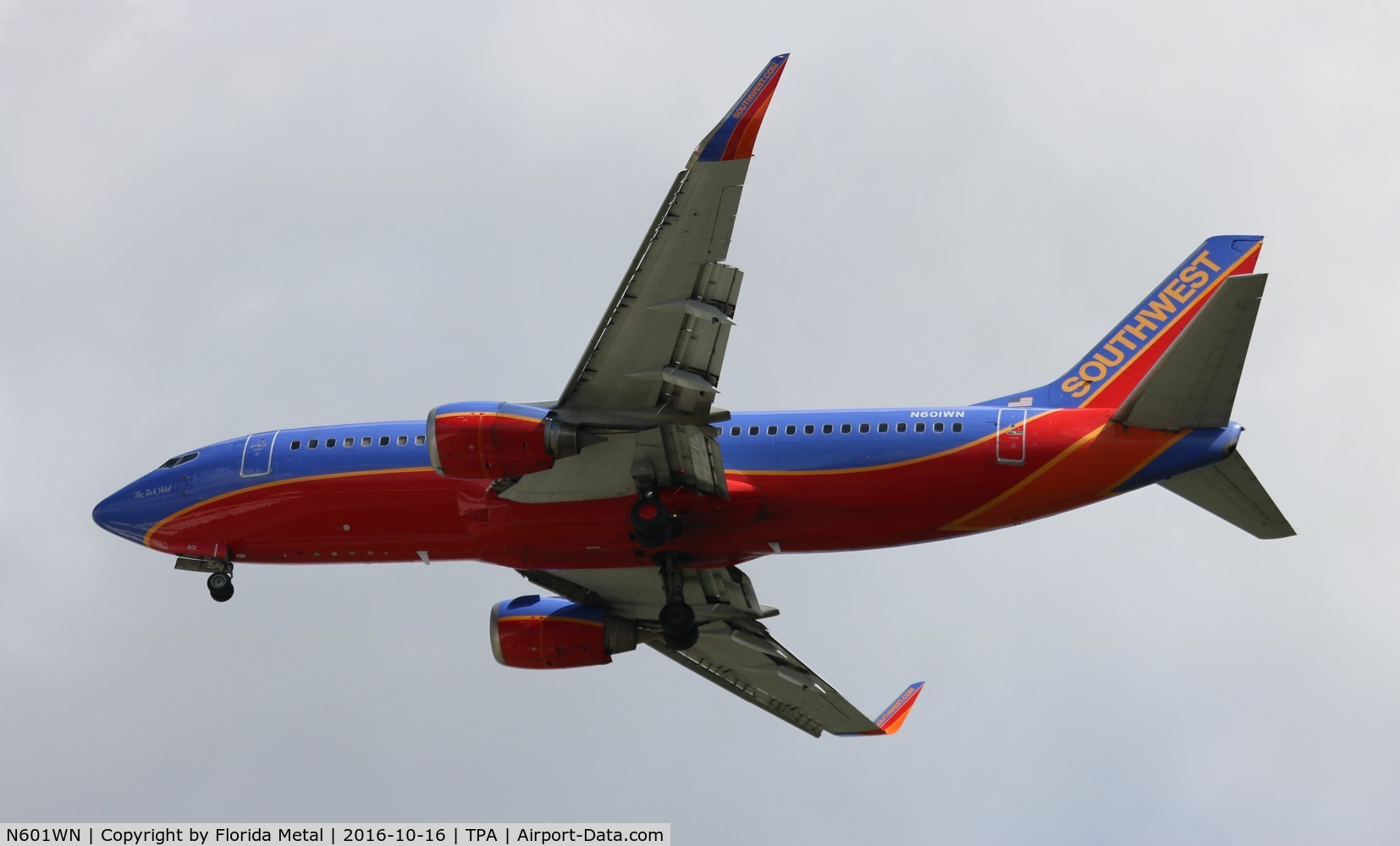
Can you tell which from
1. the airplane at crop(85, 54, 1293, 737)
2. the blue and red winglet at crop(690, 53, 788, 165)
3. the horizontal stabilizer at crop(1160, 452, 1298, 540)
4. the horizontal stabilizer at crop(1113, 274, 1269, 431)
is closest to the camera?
the blue and red winglet at crop(690, 53, 788, 165)

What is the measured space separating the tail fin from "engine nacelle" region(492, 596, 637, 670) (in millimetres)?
10116

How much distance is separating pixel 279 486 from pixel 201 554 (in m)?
2.69

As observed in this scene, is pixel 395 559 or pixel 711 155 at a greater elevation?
pixel 711 155

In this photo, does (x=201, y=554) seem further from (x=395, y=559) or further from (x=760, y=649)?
(x=760, y=649)

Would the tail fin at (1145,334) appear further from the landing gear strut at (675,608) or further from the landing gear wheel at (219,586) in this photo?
the landing gear wheel at (219,586)

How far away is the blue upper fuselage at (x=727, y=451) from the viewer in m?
32.6

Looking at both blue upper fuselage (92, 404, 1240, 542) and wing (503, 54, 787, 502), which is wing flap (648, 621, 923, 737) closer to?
blue upper fuselage (92, 404, 1240, 542)

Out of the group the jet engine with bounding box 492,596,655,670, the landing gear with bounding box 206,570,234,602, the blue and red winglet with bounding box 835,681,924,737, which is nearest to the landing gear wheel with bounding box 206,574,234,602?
the landing gear with bounding box 206,570,234,602

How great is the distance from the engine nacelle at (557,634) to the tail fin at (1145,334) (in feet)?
33.2

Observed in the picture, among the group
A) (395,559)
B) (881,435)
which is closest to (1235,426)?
(881,435)

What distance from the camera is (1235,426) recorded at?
31.5 metres

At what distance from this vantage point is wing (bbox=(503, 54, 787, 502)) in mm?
27438

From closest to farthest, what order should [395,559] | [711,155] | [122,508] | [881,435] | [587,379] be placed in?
1. [711,155]
2. [587,379]
3. [881,435]
4. [395,559]
5. [122,508]

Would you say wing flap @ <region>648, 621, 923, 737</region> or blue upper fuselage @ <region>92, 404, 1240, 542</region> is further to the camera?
wing flap @ <region>648, 621, 923, 737</region>
